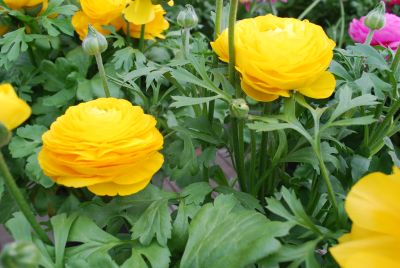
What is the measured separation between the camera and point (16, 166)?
534 mm

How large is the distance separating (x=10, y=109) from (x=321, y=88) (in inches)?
8.7

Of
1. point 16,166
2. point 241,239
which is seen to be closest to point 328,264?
point 241,239

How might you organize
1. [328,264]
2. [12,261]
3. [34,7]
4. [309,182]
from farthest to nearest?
[34,7] → [309,182] → [328,264] → [12,261]

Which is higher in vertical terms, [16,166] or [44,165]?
[44,165]

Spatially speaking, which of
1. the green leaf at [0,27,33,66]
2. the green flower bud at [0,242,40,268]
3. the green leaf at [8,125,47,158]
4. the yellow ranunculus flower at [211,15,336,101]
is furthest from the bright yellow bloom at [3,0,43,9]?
the green flower bud at [0,242,40,268]

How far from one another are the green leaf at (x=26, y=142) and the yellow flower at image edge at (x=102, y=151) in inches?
4.1

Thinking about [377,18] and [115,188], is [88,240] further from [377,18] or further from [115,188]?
[377,18]

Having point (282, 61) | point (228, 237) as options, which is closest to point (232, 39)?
point (282, 61)

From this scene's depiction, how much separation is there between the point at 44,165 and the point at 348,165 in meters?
0.24

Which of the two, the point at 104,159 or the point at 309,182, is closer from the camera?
the point at 104,159

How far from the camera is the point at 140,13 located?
464mm

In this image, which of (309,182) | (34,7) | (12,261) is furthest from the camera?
(34,7)

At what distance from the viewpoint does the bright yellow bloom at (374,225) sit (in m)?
0.24

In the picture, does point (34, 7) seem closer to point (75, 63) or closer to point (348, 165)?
point (75, 63)
